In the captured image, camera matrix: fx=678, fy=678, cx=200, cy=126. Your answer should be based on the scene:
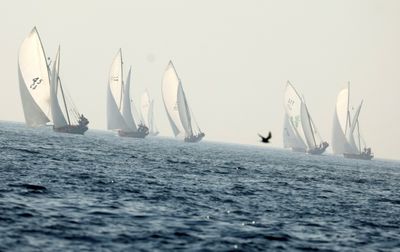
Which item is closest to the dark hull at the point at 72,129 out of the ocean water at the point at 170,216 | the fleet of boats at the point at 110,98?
the fleet of boats at the point at 110,98

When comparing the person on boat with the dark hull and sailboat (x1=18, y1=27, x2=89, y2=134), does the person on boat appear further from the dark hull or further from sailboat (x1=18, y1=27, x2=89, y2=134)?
sailboat (x1=18, y1=27, x2=89, y2=134)

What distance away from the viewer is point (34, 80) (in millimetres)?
140375

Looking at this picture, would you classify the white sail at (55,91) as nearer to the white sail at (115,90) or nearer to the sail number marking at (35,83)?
the sail number marking at (35,83)

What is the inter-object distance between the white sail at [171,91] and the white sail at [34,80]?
166 feet

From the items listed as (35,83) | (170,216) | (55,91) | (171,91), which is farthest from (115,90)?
(170,216)

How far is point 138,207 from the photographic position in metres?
33.8

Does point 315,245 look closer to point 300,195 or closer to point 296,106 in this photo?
point 300,195

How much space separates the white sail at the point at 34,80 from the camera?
453 feet

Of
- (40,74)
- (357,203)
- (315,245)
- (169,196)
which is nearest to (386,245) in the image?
(315,245)

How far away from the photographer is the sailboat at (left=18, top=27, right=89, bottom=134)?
138 m

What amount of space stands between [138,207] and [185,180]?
20.1 metres

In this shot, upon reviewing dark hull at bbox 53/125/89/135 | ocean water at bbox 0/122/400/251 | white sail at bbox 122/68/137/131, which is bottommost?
ocean water at bbox 0/122/400/251

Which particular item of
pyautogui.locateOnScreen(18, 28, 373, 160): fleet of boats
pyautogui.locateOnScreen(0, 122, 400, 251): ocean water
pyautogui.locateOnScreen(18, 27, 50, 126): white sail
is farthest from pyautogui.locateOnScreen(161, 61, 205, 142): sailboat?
pyautogui.locateOnScreen(0, 122, 400, 251): ocean water

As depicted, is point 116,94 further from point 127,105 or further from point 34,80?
point 34,80
